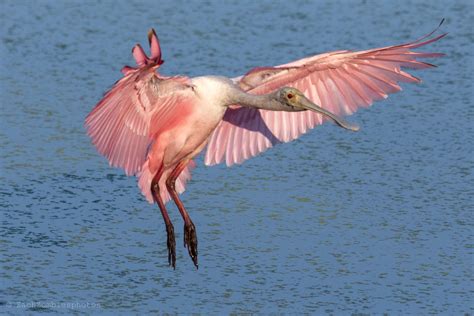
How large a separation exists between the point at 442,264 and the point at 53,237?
1.89 m

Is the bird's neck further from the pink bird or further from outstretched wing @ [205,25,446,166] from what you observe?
outstretched wing @ [205,25,446,166]

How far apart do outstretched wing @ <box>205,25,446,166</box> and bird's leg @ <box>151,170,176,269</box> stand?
643 mm

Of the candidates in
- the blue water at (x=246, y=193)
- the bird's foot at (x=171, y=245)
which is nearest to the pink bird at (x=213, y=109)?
the bird's foot at (x=171, y=245)

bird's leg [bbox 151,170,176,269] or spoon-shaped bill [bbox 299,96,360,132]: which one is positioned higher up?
spoon-shaped bill [bbox 299,96,360,132]

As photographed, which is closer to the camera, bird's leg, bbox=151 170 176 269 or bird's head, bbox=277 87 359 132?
bird's leg, bbox=151 170 176 269

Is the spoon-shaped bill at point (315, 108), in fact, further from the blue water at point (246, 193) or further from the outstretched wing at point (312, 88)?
the blue water at point (246, 193)

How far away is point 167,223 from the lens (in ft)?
19.0

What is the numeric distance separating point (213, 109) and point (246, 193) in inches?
46.5

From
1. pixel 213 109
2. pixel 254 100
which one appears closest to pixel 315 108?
pixel 254 100

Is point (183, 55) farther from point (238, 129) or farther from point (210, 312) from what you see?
point (210, 312)

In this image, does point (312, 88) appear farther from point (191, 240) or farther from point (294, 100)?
point (191, 240)

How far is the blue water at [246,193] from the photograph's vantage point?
5723mm

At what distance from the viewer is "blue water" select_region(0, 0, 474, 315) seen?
572cm

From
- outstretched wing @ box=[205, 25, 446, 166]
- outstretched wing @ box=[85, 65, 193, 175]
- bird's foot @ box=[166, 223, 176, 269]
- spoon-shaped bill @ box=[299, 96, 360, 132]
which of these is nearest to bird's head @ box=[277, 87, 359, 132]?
spoon-shaped bill @ box=[299, 96, 360, 132]
